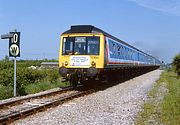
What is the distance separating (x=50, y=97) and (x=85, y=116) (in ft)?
16.5

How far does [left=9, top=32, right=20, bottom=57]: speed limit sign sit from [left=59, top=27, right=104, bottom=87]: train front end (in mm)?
2520

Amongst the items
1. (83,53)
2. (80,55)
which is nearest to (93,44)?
(83,53)

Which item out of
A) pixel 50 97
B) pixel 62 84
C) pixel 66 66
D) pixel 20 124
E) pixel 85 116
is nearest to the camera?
pixel 20 124

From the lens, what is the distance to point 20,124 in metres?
8.79

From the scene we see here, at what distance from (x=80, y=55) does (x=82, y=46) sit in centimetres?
53

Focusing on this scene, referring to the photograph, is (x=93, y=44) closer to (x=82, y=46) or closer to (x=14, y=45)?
(x=82, y=46)

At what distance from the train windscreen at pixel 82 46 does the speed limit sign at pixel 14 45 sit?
2963 mm

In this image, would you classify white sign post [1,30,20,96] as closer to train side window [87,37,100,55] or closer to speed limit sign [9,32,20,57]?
speed limit sign [9,32,20,57]

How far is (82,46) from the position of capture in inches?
709

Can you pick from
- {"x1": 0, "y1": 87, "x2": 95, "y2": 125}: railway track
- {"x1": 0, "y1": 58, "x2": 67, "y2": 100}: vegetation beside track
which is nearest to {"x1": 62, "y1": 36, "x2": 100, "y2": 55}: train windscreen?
{"x1": 0, "y1": 58, "x2": 67, "y2": 100}: vegetation beside track

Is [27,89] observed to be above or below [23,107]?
above

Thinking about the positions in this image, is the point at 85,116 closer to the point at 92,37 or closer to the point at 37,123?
the point at 37,123

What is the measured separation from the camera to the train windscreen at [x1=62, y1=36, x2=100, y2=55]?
17.9 meters

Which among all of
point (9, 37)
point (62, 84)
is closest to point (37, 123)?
point (9, 37)
